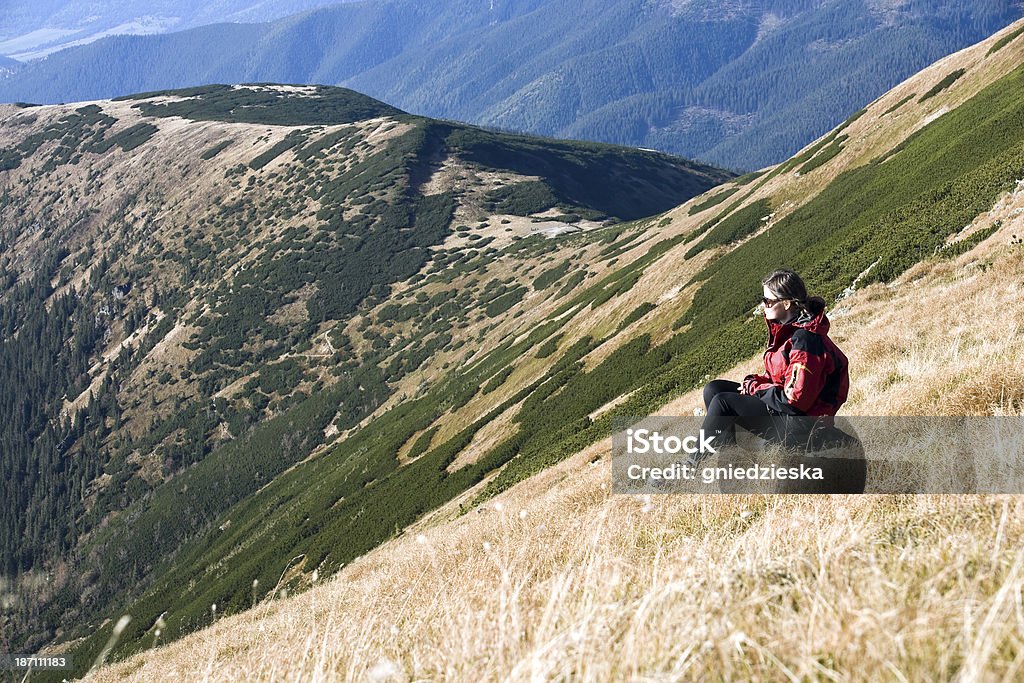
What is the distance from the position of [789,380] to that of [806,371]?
0.66 feet

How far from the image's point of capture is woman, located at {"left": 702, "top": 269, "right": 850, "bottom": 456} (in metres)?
6.71

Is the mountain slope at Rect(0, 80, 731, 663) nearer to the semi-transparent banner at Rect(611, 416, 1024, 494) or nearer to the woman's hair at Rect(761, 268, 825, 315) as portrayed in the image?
the semi-transparent banner at Rect(611, 416, 1024, 494)

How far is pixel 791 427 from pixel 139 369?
15269 cm

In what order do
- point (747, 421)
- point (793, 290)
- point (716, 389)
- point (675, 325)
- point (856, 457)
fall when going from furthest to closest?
point (675, 325)
point (716, 389)
point (747, 421)
point (793, 290)
point (856, 457)

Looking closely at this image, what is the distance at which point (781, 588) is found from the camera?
326 centimetres

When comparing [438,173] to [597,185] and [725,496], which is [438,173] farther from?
[725,496]

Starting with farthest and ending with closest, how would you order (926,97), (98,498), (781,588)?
(98,498) → (926,97) → (781,588)

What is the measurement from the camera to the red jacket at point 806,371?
668cm

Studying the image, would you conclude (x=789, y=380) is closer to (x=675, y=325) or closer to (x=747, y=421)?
(x=747, y=421)

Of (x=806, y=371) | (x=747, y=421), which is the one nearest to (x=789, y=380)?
(x=806, y=371)

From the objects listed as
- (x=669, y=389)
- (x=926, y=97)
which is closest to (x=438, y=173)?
(x=926, y=97)

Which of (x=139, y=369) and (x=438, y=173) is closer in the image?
(x=139, y=369)

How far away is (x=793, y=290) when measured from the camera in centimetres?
694

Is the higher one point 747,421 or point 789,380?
point 789,380
